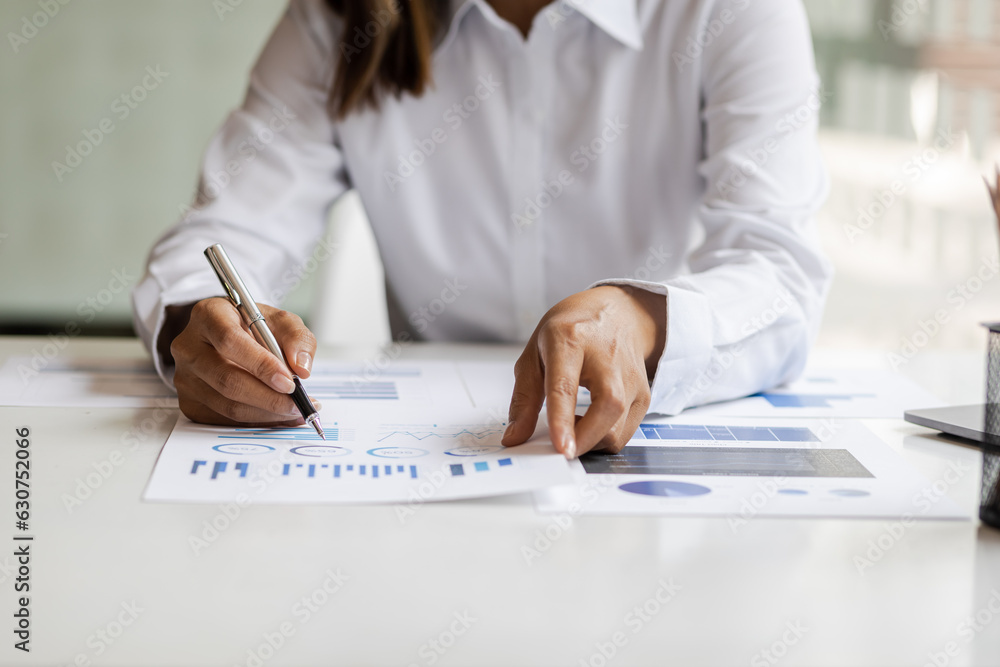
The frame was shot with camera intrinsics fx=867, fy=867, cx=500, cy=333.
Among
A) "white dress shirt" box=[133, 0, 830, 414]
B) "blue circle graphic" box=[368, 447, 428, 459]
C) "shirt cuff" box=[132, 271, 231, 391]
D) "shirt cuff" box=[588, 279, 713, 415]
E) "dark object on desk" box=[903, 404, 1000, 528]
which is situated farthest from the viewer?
"white dress shirt" box=[133, 0, 830, 414]

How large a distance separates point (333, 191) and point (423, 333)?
240mm

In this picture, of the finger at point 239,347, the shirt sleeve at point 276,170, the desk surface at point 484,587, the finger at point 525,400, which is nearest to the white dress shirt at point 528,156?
the shirt sleeve at point 276,170

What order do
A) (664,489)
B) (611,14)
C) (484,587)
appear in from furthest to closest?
1. (611,14)
2. (664,489)
3. (484,587)

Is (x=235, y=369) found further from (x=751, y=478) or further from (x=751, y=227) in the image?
(x=751, y=227)

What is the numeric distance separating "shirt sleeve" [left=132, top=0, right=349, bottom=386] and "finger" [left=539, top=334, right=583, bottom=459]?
0.50 metres

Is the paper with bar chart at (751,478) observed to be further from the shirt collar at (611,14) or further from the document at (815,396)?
the shirt collar at (611,14)

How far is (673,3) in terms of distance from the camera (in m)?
1.09

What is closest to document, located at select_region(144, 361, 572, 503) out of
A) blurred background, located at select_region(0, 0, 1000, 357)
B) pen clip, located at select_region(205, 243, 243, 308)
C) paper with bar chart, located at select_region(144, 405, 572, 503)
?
paper with bar chart, located at select_region(144, 405, 572, 503)

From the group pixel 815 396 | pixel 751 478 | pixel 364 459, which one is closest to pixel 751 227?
pixel 815 396

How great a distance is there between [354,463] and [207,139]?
2.38 metres

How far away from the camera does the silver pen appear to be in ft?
2.19

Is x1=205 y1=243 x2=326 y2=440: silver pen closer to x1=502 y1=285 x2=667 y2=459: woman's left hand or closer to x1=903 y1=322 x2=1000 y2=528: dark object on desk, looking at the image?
x1=502 y1=285 x2=667 y2=459: woman's left hand

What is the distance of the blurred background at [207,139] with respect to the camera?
2.68 meters

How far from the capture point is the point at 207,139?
8.94 ft
